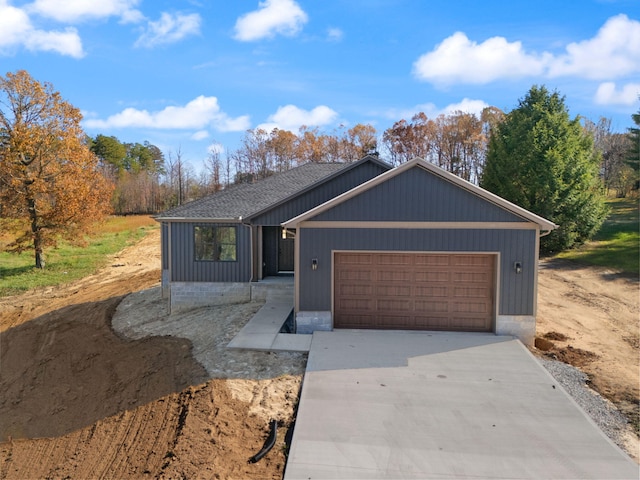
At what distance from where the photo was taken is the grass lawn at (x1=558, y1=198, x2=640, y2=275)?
66.4ft

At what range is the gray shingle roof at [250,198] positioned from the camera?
555 inches

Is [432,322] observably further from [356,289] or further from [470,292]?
[356,289]

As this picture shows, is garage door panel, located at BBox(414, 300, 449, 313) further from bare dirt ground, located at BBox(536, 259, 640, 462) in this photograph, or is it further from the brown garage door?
bare dirt ground, located at BBox(536, 259, 640, 462)

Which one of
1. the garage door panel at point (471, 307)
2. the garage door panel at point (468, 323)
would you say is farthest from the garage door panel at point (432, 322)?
the garage door panel at point (471, 307)

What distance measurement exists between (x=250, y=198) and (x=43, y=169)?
13.4 meters

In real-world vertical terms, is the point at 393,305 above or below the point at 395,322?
above

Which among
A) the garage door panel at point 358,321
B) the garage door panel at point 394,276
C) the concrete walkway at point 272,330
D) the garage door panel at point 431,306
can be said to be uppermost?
the garage door panel at point 394,276

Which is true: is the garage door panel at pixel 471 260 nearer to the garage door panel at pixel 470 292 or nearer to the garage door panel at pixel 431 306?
the garage door panel at pixel 470 292

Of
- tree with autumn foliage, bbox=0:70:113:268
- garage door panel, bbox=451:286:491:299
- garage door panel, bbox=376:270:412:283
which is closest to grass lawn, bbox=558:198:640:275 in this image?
garage door panel, bbox=451:286:491:299

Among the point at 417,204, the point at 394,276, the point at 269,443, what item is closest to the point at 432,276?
the point at 394,276

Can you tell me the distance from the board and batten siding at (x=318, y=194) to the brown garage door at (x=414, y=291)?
365cm

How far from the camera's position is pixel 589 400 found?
718 centimetres

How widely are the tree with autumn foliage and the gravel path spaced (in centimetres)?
2263

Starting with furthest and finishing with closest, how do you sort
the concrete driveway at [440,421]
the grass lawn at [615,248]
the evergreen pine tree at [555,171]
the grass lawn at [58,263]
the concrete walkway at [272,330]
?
the evergreen pine tree at [555,171] → the grass lawn at [615,248] → the grass lawn at [58,263] → the concrete walkway at [272,330] → the concrete driveway at [440,421]
